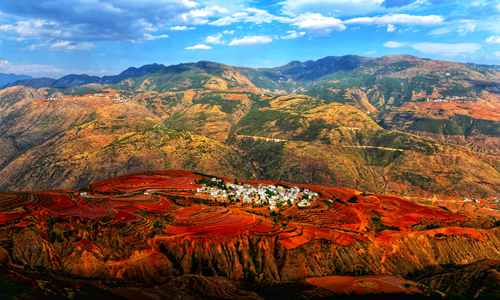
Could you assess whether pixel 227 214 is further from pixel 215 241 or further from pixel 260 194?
pixel 260 194

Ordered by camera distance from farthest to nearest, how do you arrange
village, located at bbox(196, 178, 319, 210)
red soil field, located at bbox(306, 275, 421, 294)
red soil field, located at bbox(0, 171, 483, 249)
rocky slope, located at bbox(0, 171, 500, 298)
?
village, located at bbox(196, 178, 319, 210)
red soil field, located at bbox(0, 171, 483, 249)
red soil field, located at bbox(306, 275, 421, 294)
rocky slope, located at bbox(0, 171, 500, 298)

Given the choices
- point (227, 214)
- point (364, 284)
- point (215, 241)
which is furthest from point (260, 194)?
point (364, 284)

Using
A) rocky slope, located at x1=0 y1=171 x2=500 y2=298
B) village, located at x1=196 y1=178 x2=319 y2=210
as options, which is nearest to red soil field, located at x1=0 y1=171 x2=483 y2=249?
rocky slope, located at x1=0 y1=171 x2=500 y2=298

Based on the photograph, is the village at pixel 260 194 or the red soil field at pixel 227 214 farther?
the village at pixel 260 194

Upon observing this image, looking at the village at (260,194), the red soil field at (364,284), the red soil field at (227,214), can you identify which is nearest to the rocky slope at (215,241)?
the red soil field at (227,214)

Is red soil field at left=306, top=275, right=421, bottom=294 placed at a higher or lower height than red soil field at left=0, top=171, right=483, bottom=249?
Result: lower

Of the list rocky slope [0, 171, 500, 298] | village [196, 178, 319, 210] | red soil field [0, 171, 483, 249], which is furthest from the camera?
village [196, 178, 319, 210]

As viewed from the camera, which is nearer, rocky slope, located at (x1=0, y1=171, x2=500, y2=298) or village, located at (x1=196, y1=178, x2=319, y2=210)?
rocky slope, located at (x1=0, y1=171, x2=500, y2=298)

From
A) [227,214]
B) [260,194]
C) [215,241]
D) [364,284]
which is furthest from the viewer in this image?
[260,194]

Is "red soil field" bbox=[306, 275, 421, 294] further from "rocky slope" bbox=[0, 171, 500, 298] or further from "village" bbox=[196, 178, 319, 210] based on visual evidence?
"village" bbox=[196, 178, 319, 210]

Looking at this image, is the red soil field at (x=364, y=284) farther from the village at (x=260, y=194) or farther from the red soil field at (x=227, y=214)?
the village at (x=260, y=194)
